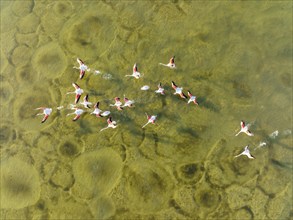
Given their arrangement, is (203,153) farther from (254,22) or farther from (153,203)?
(254,22)

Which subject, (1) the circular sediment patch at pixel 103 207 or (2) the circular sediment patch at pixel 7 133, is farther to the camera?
(2) the circular sediment patch at pixel 7 133

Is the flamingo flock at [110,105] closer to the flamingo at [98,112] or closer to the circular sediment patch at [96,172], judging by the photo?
the flamingo at [98,112]

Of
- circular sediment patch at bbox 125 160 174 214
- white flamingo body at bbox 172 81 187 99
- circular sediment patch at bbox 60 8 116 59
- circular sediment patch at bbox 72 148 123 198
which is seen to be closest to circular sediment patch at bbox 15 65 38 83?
circular sediment patch at bbox 60 8 116 59

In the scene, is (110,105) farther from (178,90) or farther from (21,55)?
(21,55)

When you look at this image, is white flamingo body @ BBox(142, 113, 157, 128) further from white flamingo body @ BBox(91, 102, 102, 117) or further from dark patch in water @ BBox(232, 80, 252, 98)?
dark patch in water @ BBox(232, 80, 252, 98)

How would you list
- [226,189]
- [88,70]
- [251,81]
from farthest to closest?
[88,70], [251,81], [226,189]

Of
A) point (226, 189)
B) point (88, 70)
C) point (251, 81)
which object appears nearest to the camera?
point (226, 189)

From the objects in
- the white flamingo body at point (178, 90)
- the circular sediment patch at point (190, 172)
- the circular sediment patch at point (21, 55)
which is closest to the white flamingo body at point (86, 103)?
the white flamingo body at point (178, 90)

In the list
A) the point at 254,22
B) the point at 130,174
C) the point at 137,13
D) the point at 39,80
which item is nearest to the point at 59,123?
the point at 39,80
